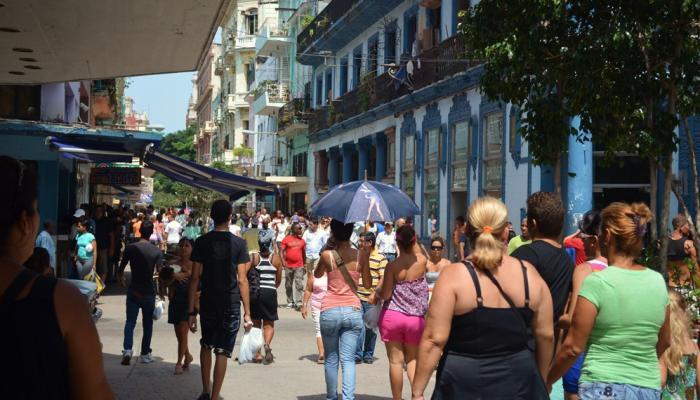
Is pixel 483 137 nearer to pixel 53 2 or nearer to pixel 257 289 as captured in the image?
pixel 257 289

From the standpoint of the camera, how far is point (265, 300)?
10969 mm

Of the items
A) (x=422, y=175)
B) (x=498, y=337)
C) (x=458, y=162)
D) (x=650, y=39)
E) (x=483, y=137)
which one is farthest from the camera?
(x=422, y=175)

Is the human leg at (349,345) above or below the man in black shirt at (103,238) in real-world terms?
below

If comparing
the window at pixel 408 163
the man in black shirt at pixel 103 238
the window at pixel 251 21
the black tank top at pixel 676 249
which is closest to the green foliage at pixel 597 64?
the black tank top at pixel 676 249

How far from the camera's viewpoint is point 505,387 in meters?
4.43

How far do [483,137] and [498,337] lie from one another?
18574mm

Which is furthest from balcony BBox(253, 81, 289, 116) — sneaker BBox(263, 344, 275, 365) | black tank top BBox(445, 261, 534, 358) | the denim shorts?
black tank top BBox(445, 261, 534, 358)

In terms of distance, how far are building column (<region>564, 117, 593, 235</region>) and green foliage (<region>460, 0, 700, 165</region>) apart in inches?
272

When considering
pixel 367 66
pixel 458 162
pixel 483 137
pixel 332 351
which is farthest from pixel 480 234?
pixel 367 66

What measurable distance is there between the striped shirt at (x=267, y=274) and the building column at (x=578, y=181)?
28.5 ft

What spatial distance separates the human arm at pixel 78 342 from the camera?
2.60 metres

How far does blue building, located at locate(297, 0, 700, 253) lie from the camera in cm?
1931

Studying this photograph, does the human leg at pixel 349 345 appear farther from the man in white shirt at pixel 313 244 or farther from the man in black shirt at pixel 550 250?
the man in white shirt at pixel 313 244

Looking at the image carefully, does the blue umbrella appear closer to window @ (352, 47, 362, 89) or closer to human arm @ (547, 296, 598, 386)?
human arm @ (547, 296, 598, 386)
